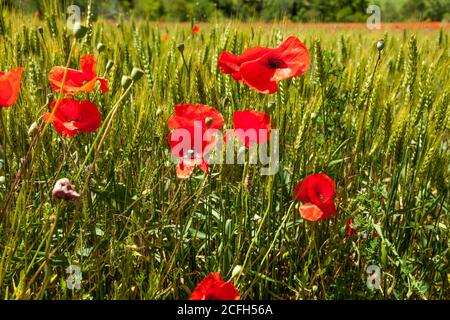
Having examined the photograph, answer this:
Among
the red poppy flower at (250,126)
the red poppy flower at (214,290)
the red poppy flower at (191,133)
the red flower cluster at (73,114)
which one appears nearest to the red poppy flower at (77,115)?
the red flower cluster at (73,114)

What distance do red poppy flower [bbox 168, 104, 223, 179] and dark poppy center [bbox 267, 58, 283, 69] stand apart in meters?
0.12

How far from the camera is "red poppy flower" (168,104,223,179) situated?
0.81 metres

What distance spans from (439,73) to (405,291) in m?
0.66

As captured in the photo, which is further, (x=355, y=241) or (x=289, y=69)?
(x=355, y=241)

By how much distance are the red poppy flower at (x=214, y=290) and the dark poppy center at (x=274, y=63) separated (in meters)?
0.37

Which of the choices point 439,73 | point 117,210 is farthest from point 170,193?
point 439,73

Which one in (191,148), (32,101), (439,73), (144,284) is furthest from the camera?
(439,73)

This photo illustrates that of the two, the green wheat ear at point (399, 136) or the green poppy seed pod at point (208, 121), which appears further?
the green wheat ear at point (399, 136)

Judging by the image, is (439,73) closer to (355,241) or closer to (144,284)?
(355,241)

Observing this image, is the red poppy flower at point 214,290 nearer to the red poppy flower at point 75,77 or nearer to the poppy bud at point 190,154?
the poppy bud at point 190,154

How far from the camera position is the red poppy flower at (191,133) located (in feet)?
2.65

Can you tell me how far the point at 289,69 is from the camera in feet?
2.78

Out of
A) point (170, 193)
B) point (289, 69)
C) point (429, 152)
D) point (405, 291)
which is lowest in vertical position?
point (405, 291)

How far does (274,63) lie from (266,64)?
24 mm
